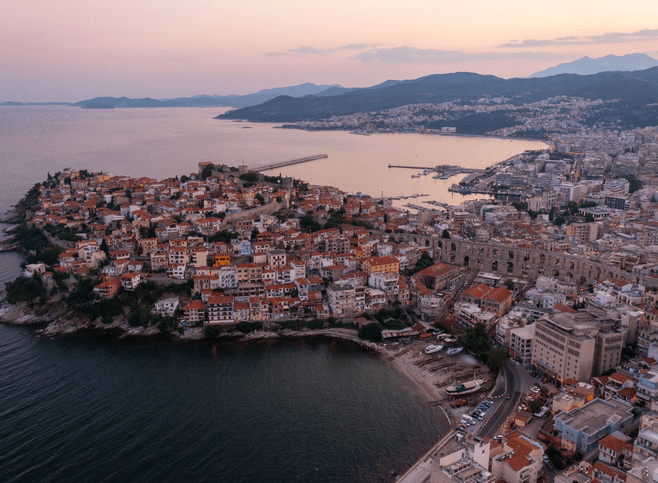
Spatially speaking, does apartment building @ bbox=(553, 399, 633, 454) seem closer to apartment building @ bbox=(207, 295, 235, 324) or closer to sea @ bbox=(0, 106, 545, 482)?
sea @ bbox=(0, 106, 545, 482)

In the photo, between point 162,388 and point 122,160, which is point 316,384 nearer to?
point 162,388

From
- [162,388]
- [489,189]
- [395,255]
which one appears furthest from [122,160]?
[162,388]

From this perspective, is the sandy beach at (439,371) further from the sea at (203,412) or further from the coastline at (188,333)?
the sea at (203,412)

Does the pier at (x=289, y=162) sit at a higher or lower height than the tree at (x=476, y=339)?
higher

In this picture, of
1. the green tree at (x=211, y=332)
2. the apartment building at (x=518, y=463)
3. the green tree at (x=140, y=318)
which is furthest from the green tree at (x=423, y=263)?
the apartment building at (x=518, y=463)

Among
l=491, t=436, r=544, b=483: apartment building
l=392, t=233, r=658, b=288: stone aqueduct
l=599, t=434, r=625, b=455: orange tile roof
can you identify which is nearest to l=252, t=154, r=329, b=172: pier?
l=392, t=233, r=658, b=288: stone aqueduct
